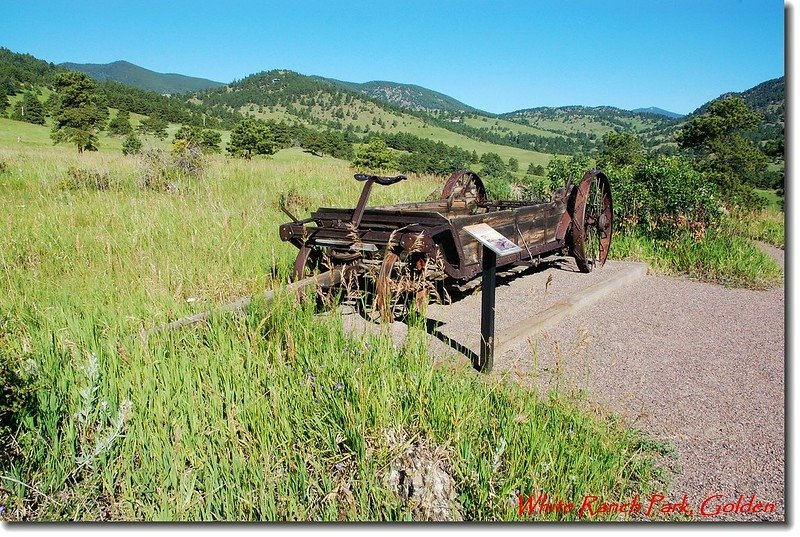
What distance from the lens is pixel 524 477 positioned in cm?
234

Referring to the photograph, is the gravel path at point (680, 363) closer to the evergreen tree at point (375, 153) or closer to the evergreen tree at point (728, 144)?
the evergreen tree at point (728, 144)

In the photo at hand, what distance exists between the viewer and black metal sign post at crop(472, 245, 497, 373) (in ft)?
12.0

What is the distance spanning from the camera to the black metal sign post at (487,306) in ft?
12.0

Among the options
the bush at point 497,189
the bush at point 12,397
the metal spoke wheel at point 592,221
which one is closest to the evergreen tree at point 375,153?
the bush at point 497,189

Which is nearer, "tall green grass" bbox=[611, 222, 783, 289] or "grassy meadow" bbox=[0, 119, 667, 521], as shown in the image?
"grassy meadow" bbox=[0, 119, 667, 521]

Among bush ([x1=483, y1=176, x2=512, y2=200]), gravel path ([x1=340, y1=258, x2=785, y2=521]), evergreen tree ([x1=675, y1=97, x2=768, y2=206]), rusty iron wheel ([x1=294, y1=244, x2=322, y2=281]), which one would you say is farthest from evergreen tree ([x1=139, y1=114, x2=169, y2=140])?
gravel path ([x1=340, y1=258, x2=785, y2=521])

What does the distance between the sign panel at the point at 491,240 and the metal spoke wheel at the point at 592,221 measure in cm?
343

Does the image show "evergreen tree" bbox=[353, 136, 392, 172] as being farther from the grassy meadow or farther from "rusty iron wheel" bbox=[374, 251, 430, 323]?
the grassy meadow

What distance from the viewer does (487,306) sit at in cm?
374

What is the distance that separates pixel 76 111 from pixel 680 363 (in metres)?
49.5

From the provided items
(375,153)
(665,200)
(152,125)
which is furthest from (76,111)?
(665,200)

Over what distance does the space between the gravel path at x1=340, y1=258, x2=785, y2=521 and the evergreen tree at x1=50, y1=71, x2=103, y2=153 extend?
44786mm

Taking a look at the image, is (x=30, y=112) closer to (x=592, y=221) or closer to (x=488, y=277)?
(x=592, y=221)

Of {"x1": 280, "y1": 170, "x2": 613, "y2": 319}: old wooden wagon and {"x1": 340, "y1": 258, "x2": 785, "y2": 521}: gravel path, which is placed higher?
{"x1": 280, "y1": 170, "x2": 613, "y2": 319}: old wooden wagon
